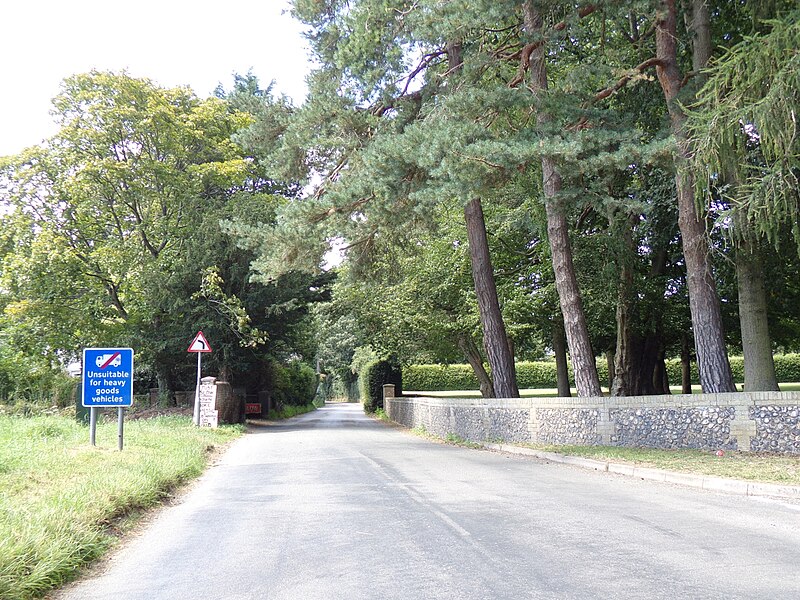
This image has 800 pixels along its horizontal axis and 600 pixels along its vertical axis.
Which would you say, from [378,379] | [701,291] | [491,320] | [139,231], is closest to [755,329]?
[701,291]

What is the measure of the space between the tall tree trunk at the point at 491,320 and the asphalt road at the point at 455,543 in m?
8.73

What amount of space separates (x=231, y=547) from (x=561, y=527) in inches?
123

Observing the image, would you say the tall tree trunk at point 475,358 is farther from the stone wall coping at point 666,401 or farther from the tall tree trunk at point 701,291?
the tall tree trunk at point 701,291

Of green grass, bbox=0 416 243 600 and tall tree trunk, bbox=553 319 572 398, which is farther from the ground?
tall tree trunk, bbox=553 319 572 398

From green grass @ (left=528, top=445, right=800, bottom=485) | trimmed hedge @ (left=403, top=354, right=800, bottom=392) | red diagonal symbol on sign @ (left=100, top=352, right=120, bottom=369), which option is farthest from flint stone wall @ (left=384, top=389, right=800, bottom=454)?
trimmed hedge @ (left=403, top=354, right=800, bottom=392)

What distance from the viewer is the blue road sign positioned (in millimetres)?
11328

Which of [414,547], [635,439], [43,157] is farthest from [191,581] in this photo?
[43,157]

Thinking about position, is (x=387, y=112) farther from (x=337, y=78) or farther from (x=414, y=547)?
(x=414, y=547)

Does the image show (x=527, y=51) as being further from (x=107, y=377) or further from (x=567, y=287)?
(x=107, y=377)

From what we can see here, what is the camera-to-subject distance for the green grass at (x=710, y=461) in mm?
9719

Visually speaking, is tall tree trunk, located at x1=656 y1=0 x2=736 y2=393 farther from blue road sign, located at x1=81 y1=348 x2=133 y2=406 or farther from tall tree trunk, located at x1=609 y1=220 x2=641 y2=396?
blue road sign, located at x1=81 y1=348 x2=133 y2=406

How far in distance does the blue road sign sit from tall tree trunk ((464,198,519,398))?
10.4 meters

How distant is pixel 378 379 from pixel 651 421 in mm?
30291

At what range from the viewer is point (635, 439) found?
13984 mm
